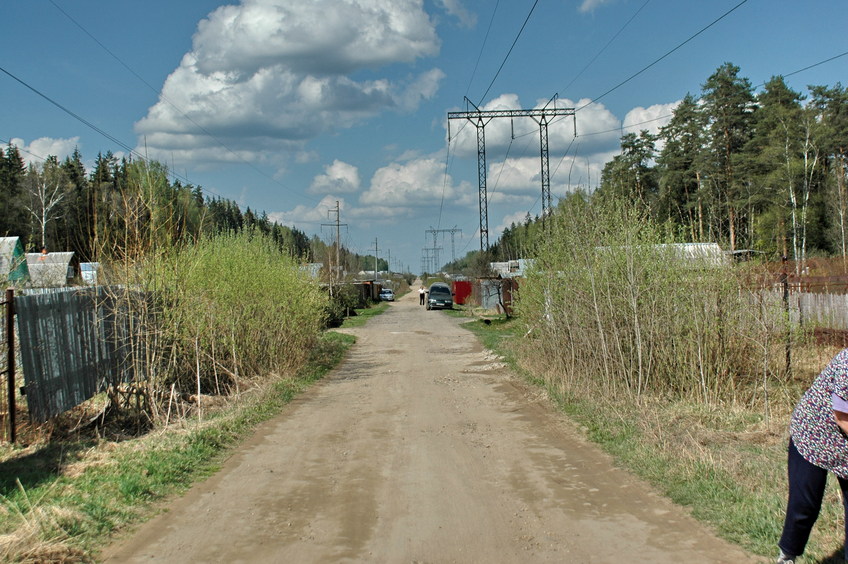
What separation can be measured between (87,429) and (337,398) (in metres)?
4.23

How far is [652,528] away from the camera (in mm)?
4926

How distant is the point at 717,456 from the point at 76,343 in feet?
25.8

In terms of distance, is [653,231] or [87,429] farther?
[653,231]

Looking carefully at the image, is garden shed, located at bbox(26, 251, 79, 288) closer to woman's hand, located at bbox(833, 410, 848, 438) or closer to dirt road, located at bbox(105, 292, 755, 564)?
dirt road, located at bbox(105, 292, 755, 564)

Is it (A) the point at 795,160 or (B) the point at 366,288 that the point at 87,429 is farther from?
(B) the point at 366,288

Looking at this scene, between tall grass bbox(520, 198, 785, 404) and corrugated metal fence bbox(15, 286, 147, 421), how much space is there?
6.94 meters

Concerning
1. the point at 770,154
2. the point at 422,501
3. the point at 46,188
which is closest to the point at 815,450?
the point at 422,501

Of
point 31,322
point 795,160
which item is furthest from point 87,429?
point 795,160

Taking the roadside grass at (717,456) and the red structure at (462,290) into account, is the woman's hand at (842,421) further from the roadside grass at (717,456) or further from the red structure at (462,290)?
the red structure at (462,290)

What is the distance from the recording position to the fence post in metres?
6.95

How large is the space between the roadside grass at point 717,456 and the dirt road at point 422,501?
209 mm

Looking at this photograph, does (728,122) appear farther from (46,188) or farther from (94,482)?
(46,188)

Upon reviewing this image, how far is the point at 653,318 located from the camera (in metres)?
9.77

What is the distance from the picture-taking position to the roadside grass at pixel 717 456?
15.4 feet
